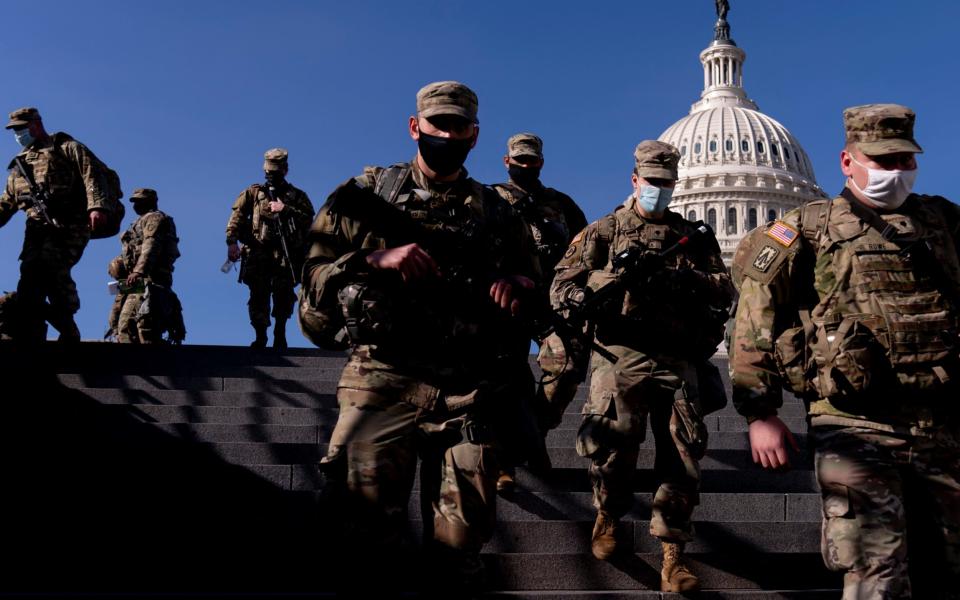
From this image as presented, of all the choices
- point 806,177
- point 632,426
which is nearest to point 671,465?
point 632,426

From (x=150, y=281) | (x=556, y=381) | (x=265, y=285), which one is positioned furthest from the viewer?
(x=265, y=285)

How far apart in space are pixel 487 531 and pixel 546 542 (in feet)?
7.00

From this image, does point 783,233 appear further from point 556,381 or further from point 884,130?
point 556,381

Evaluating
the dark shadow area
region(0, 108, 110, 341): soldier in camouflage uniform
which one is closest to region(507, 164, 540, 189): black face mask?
the dark shadow area

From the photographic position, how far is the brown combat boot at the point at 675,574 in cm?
589

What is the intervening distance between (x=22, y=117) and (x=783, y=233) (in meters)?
7.98

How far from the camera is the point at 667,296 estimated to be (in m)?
6.37

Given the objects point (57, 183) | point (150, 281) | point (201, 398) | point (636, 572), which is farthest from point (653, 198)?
point (150, 281)

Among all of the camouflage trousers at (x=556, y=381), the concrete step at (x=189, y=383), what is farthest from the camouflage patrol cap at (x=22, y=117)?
the camouflage trousers at (x=556, y=381)

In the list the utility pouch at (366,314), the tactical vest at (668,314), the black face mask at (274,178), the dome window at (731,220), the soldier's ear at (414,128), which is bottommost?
the utility pouch at (366,314)

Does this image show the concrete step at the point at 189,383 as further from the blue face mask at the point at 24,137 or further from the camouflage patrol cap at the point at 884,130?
the camouflage patrol cap at the point at 884,130

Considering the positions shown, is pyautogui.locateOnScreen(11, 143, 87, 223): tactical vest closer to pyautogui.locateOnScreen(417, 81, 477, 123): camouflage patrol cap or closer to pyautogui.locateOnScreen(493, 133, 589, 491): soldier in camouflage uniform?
pyautogui.locateOnScreen(493, 133, 589, 491): soldier in camouflage uniform

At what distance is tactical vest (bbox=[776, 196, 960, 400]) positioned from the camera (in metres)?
4.33

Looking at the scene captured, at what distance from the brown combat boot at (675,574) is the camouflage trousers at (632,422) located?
375 mm
